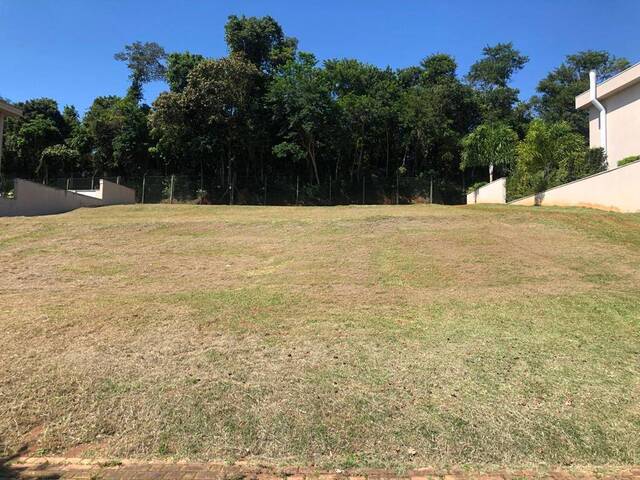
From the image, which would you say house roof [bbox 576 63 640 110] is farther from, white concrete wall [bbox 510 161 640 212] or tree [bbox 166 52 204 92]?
tree [bbox 166 52 204 92]

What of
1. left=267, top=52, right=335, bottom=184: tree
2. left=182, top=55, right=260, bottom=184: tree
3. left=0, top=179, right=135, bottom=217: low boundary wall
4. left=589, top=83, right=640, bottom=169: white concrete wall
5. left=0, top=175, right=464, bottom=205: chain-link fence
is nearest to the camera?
left=0, top=179, right=135, bottom=217: low boundary wall

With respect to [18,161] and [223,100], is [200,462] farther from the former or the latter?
[18,161]

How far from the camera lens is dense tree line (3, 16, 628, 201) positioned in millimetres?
32531

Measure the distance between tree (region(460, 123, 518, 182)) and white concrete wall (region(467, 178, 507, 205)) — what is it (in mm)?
2380

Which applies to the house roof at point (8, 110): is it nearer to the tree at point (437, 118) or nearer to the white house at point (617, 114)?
the tree at point (437, 118)

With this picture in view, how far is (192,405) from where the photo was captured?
15.1 feet

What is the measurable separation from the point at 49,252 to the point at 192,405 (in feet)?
29.9

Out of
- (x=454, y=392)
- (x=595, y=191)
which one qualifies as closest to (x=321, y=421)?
(x=454, y=392)

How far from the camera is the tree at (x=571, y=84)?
46.5 meters

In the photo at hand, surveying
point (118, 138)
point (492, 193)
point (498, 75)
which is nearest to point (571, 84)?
point (498, 75)

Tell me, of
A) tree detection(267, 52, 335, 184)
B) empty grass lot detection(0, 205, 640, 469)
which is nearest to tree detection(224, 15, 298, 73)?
tree detection(267, 52, 335, 184)

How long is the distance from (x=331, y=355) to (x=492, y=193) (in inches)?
885

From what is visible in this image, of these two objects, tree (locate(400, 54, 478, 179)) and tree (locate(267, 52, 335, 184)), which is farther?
tree (locate(400, 54, 478, 179))

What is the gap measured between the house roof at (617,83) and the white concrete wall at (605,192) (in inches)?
291
